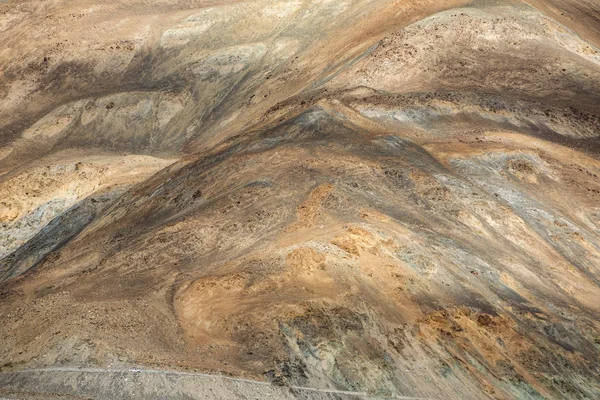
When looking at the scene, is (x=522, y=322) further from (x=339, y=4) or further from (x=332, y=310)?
(x=339, y=4)

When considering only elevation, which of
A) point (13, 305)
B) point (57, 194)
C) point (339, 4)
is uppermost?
point (339, 4)

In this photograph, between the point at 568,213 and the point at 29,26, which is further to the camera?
the point at 29,26

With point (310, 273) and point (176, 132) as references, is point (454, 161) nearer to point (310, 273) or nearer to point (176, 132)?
point (310, 273)

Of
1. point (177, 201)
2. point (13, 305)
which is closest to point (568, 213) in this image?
point (177, 201)

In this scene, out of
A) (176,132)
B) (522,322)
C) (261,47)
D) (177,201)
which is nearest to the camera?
(522,322)

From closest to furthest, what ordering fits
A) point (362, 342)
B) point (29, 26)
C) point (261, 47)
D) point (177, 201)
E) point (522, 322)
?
1. point (362, 342)
2. point (522, 322)
3. point (177, 201)
4. point (261, 47)
5. point (29, 26)

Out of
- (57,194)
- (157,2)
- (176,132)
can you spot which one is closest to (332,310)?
(57,194)

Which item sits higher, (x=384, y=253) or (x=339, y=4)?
(x=339, y=4)
